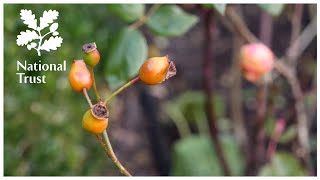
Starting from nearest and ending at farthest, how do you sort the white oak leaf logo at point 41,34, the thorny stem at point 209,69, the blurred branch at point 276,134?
the white oak leaf logo at point 41,34, the thorny stem at point 209,69, the blurred branch at point 276,134

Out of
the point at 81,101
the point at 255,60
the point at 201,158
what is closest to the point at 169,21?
the point at 255,60

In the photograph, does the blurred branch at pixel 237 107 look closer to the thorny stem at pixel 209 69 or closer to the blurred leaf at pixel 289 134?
the blurred leaf at pixel 289 134

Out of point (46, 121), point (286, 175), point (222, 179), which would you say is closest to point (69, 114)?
point (46, 121)

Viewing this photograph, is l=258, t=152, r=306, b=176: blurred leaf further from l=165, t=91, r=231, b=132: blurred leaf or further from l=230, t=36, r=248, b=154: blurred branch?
l=165, t=91, r=231, b=132: blurred leaf

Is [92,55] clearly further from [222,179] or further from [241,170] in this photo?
[241,170]

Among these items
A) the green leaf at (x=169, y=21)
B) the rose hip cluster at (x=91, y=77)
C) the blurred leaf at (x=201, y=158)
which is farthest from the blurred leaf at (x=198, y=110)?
the rose hip cluster at (x=91, y=77)

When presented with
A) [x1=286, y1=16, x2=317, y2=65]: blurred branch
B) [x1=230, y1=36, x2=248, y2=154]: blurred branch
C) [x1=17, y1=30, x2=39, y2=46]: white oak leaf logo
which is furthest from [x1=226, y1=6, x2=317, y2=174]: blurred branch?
[x1=17, y1=30, x2=39, y2=46]: white oak leaf logo
